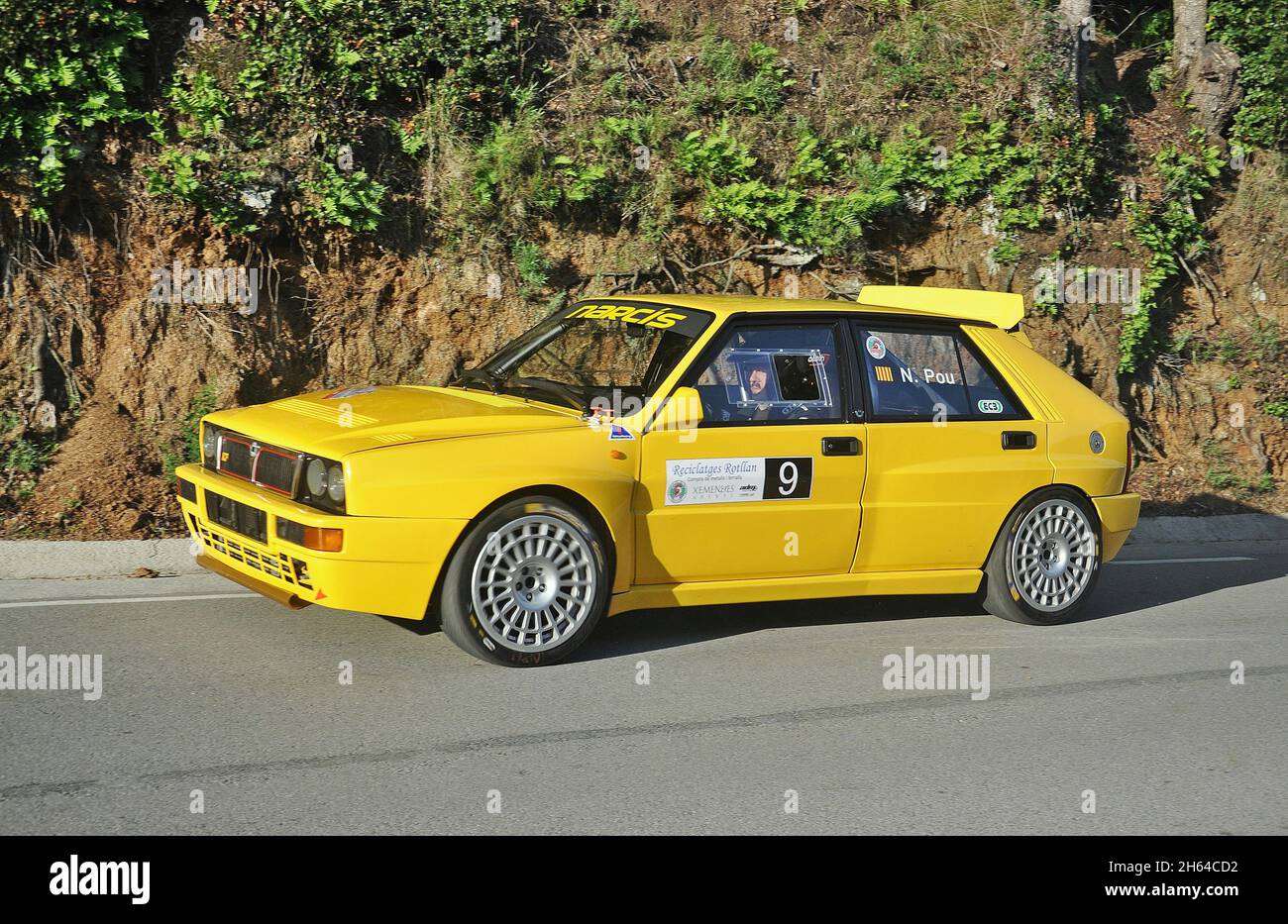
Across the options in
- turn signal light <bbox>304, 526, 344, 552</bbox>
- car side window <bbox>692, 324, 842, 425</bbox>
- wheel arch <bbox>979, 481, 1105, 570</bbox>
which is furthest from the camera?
wheel arch <bbox>979, 481, 1105, 570</bbox>

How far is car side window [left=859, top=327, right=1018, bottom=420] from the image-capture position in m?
7.35

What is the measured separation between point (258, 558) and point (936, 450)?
11.4ft

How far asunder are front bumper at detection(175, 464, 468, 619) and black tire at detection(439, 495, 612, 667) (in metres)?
0.13

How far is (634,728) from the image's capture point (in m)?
5.64

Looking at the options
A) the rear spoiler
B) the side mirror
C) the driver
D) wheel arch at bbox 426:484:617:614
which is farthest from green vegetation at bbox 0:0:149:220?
the rear spoiler

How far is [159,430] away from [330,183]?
235 cm

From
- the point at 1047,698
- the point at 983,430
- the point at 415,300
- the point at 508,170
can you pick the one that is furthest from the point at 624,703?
the point at 508,170

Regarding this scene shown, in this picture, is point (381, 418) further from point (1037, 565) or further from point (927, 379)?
point (1037, 565)

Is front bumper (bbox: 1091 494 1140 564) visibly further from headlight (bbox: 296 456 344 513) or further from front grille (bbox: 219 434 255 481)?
front grille (bbox: 219 434 255 481)

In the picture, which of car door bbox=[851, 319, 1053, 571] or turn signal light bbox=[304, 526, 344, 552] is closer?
turn signal light bbox=[304, 526, 344, 552]

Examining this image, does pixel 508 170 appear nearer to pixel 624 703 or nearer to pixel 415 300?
pixel 415 300

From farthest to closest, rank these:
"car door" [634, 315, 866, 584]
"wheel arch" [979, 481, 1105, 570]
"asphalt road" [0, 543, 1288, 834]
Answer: "wheel arch" [979, 481, 1105, 570]
"car door" [634, 315, 866, 584]
"asphalt road" [0, 543, 1288, 834]

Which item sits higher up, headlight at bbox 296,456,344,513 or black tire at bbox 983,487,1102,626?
headlight at bbox 296,456,344,513

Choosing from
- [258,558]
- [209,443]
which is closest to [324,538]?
[258,558]
